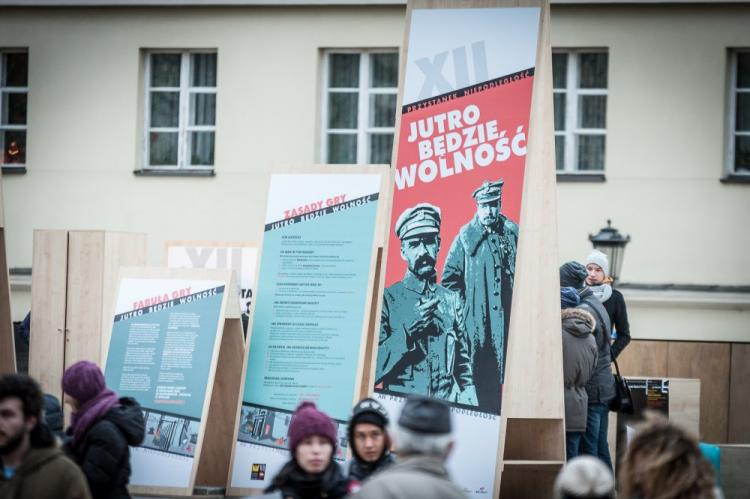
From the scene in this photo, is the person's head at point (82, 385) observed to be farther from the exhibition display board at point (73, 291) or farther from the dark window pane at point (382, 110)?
the dark window pane at point (382, 110)

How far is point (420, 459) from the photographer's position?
4.58 meters

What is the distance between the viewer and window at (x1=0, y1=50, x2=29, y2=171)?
63.0 feet

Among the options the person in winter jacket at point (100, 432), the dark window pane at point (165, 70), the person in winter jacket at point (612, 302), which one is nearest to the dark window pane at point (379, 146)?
the dark window pane at point (165, 70)

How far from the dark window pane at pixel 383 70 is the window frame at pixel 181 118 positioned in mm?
2241

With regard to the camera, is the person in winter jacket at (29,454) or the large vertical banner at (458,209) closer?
the person in winter jacket at (29,454)

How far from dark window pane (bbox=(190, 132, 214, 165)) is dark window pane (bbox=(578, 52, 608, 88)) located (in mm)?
5253

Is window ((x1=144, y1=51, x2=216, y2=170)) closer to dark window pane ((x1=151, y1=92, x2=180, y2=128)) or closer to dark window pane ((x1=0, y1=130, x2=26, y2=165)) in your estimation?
dark window pane ((x1=151, y1=92, x2=180, y2=128))

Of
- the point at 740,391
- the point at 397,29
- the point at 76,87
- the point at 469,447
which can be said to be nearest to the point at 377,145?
the point at 397,29

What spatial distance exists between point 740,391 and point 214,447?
8.60 m

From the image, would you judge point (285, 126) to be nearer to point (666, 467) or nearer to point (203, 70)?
point (203, 70)

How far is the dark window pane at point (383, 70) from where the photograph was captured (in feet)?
60.0

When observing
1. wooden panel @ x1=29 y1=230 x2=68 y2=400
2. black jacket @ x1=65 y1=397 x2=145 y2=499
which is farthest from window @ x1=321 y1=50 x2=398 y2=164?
black jacket @ x1=65 y1=397 x2=145 y2=499

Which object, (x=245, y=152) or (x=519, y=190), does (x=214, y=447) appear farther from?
(x=245, y=152)

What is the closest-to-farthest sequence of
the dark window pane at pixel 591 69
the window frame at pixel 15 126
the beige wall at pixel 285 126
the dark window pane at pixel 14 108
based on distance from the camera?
the beige wall at pixel 285 126
the dark window pane at pixel 591 69
the window frame at pixel 15 126
the dark window pane at pixel 14 108
